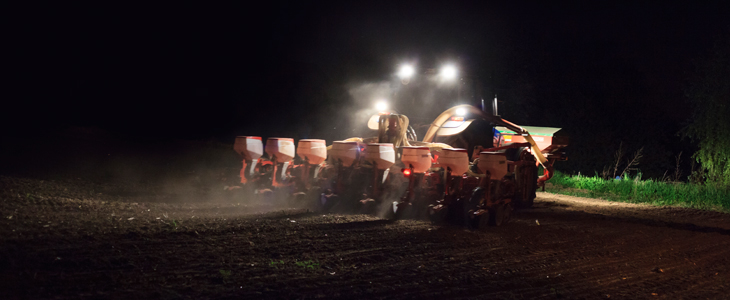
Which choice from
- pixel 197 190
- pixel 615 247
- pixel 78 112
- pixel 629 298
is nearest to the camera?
pixel 629 298

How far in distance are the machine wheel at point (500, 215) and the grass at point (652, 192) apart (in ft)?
21.7

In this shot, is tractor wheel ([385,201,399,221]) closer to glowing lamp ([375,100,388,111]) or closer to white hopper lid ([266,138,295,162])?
white hopper lid ([266,138,295,162])

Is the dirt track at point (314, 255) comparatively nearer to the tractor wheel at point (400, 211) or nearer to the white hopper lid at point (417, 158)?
the tractor wheel at point (400, 211)

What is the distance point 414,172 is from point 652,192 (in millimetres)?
9357

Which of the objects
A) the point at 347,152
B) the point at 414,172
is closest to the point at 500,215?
the point at 414,172

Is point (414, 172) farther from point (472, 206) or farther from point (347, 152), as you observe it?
point (347, 152)

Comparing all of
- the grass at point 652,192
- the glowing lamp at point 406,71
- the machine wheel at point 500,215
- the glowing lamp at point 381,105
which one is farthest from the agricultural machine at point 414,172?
the grass at point 652,192

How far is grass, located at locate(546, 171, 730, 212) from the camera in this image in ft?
41.3

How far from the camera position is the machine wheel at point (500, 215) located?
7852mm

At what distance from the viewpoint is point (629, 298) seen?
177 inches

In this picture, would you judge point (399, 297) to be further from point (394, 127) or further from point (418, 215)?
point (394, 127)

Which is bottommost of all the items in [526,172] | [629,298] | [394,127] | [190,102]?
[629,298]

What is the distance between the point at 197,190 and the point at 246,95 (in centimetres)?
2061

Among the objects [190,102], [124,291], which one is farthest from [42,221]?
[190,102]
